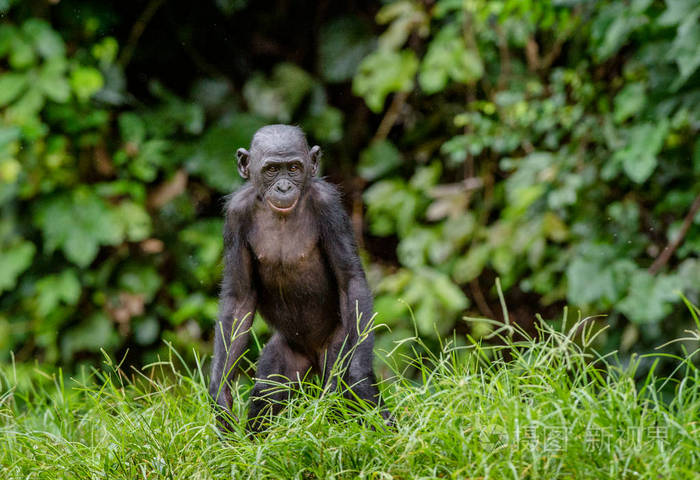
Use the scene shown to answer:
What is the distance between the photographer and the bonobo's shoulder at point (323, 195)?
12.6ft

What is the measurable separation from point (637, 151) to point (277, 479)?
3.27 m

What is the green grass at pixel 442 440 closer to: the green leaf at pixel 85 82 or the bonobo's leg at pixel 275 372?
the bonobo's leg at pixel 275 372

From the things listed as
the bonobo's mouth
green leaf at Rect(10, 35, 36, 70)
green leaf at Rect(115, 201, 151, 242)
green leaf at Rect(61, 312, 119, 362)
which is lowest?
green leaf at Rect(61, 312, 119, 362)

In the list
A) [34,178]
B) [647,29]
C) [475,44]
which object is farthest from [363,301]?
[34,178]

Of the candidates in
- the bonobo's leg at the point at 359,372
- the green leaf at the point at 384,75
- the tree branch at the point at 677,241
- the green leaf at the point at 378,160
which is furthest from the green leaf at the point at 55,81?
the tree branch at the point at 677,241

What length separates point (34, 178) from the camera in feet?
22.5

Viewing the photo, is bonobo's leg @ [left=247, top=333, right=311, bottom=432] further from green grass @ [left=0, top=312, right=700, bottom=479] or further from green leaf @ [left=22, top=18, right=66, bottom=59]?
green leaf @ [left=22, top=18, right=66, bottom=59]

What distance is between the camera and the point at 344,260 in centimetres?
379

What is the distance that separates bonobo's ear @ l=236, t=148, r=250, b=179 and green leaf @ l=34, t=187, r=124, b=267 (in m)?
3.08

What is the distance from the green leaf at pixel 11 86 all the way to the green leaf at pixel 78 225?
0.82m

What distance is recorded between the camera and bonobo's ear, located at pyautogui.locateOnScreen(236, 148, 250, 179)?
391 centimetres

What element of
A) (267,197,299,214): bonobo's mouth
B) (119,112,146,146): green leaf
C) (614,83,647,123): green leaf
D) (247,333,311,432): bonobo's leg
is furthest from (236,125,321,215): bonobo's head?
(119,112,146,146): green leaf

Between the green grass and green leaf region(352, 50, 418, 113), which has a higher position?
green leaf region(352, 50, 418, 113)

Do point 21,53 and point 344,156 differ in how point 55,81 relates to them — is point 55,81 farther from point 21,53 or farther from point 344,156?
point 344,156
